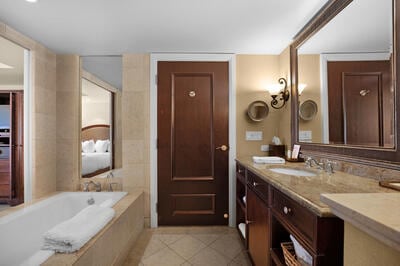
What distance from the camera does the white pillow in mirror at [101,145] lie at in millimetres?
2557

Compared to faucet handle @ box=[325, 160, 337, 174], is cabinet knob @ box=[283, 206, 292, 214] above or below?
below

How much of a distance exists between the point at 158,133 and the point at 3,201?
299cm

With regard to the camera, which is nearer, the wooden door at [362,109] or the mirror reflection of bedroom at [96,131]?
the wooden door at [362,109]

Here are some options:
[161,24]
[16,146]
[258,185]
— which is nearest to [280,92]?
[258,185]

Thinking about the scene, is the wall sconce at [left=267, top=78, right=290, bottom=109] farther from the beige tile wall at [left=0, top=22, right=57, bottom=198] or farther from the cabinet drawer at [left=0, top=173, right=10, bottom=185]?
the cabinet drawer at [left=0, top=173, right=10, bottom=185]

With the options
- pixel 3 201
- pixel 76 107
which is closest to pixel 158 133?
pixel 76 107

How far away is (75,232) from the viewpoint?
126 centimetres

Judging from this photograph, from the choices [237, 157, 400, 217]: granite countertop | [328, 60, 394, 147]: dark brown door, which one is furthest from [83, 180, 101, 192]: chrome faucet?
[328, 60, 394, 147]: dark brown door

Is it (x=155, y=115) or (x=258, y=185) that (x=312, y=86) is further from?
(x=155, y=115)

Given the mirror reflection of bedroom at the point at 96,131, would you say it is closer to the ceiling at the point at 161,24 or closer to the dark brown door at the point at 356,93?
the ceiling at the point at 161,24

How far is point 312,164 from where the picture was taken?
5.30 feet

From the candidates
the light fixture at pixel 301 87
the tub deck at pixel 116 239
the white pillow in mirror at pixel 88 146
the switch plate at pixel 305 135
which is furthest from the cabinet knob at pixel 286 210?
the white pillow in mirror at pixel 88 146

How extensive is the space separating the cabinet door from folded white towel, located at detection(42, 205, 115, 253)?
1.16 metres

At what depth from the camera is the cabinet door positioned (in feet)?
4.29
